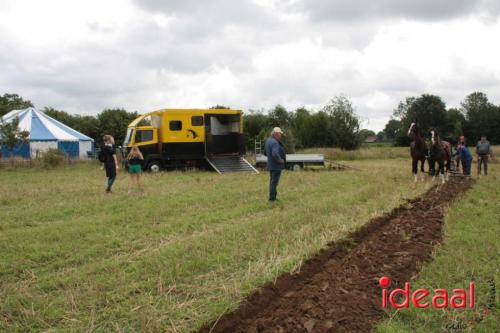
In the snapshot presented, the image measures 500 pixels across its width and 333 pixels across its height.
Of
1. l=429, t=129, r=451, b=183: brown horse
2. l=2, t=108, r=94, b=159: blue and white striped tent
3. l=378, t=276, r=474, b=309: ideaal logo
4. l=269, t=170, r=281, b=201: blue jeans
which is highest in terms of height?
l=2, t=108, r=94, b=159: blue and white striped tent

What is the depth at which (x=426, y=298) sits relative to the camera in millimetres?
4000

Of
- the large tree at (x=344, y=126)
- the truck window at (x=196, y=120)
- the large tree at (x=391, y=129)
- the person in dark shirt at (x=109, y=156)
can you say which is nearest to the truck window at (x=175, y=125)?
the truck window at (x=196, y=120)

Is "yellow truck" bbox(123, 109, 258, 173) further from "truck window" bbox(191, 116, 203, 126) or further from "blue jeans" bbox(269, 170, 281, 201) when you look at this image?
"blue jeans" bbox(269, 170, 281, 201)

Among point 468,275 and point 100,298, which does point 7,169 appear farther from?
point 468,275

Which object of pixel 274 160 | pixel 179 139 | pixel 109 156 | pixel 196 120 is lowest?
pixel 274 160

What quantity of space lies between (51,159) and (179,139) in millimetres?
8668

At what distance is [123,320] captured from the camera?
3.63 meters

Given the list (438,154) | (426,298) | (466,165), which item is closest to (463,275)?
(426,298)

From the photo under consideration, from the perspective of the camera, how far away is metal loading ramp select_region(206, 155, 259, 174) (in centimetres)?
1940

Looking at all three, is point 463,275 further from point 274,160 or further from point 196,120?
point 196,120

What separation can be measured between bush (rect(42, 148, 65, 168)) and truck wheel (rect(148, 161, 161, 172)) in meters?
7.33

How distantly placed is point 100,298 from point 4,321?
31.9 inches

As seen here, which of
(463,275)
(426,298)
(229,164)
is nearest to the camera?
(426,298)

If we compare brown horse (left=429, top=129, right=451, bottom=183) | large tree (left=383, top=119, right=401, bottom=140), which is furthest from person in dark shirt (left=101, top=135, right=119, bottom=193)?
large tree (left=383, top=119, right=401, bottom=140)
